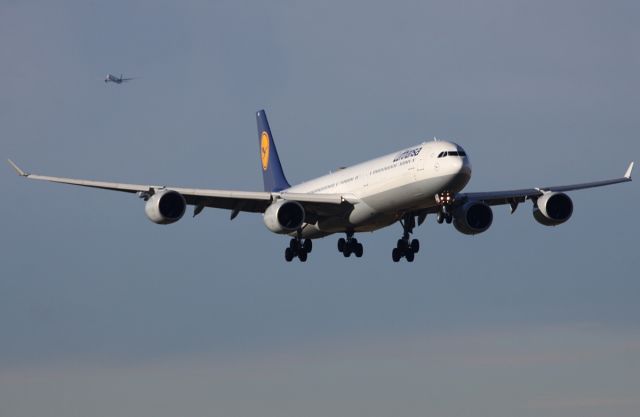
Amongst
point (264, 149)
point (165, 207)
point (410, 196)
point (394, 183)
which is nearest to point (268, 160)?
point (264, 149)

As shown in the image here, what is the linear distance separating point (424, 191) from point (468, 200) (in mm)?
7810

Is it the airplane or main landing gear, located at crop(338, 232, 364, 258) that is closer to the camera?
the airplane

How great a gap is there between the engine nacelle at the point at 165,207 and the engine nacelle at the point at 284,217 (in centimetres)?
435

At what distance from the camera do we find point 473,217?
70938 millimetres

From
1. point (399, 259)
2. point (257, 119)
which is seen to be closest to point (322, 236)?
point (399, 259)

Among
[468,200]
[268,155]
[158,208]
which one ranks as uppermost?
[268,155]

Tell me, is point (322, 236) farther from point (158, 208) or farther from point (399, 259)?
point (158, 208)

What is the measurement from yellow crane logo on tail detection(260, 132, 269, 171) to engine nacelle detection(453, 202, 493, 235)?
2103cm

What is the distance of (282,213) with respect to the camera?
6806 centimetres

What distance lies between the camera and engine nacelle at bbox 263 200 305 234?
223ft

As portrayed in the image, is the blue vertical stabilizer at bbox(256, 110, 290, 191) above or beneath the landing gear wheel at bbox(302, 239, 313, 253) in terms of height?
above

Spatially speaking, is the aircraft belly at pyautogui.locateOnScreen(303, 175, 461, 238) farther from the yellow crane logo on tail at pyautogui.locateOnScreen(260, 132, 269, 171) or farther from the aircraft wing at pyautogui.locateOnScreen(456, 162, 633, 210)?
the yellow crane logo on tail at pyautogui.locateOnScreen(260, 132, 269, 171)

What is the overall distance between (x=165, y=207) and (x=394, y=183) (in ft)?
37.3

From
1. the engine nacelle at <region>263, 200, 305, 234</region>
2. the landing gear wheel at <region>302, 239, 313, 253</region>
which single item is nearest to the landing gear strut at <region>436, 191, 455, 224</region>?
the engine nacelle at <region>263, 200, 305, 234</region>
